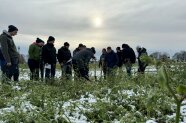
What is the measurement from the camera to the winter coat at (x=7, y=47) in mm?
10719

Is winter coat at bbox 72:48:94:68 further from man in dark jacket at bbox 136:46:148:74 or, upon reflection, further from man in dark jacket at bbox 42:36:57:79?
man in dark jacket at bbox 136:46:148:74

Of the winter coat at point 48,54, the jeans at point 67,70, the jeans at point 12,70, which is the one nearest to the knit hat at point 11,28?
the jeans at point 12,70

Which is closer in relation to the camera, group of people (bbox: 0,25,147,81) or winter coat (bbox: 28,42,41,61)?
group of people (bbox: 0,25,147,81)

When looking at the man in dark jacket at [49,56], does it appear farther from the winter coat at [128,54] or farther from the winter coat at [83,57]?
the winter coat at [128,54]

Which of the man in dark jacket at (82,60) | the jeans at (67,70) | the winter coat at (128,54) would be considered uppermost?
the winter coat at (128,54)

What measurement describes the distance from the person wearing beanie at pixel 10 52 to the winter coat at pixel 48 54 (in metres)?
2.66

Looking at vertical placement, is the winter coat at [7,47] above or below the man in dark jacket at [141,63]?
above

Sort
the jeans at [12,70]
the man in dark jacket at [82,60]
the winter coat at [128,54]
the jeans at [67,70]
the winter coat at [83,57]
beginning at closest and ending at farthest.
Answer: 1. the jeans at [67,70]
2. the jeans at [12,70]
3. the man in dark jacket at [82,60]
4. the winter coat at [83,57]
5. the winter coat at [128,54]

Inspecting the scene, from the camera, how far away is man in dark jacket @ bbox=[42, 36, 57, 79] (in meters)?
13.8

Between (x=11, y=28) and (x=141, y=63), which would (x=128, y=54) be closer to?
(x=11, y=28)

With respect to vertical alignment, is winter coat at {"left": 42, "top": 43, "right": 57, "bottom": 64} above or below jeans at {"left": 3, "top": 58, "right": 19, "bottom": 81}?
above

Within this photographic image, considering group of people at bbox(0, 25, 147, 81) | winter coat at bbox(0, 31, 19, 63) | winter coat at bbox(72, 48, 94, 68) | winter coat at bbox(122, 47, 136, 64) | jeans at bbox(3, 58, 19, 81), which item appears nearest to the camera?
winter coat at bbox(0, 31, 19, 63)

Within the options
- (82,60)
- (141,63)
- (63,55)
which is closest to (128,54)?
(63,55)

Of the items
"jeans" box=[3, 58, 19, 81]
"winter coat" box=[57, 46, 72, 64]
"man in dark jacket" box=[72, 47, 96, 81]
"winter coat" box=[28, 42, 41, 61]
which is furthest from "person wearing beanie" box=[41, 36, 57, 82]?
"jeans" box=[3, 58, 19, 81]
